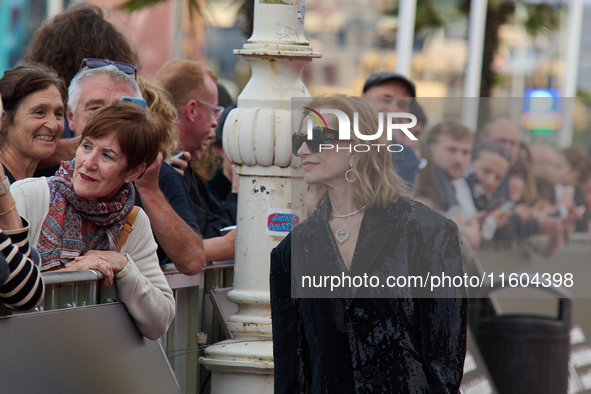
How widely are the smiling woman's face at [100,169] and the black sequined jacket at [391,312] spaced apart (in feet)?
2.84

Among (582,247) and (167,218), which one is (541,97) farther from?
(167,218)

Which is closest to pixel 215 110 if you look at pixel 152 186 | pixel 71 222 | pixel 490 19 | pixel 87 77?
pixel 87 77

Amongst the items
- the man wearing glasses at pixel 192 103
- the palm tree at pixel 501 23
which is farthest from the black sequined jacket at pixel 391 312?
the palm tree at pixel 501 23

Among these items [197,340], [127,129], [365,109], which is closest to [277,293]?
[365,109]

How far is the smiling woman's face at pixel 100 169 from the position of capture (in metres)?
3.09

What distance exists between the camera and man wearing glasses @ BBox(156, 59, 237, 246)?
15.6 ft

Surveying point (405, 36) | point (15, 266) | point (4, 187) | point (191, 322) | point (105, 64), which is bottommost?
point (191, 322)

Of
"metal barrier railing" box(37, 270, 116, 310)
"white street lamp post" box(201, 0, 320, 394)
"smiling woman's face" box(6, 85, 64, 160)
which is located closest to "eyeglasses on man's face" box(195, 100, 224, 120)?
"white street lamp post" box(201, 0, 320, 394)

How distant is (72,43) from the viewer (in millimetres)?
4188

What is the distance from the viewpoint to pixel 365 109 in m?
2.65

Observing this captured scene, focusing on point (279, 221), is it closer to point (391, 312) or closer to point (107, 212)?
point (107, 212)

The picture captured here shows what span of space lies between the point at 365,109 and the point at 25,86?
1.54m

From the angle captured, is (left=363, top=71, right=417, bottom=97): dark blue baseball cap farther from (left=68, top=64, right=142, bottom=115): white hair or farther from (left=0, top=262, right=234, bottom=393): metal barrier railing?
(left=68, top=64, right=142, bottom=115): white hair

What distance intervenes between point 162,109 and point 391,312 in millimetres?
1858
